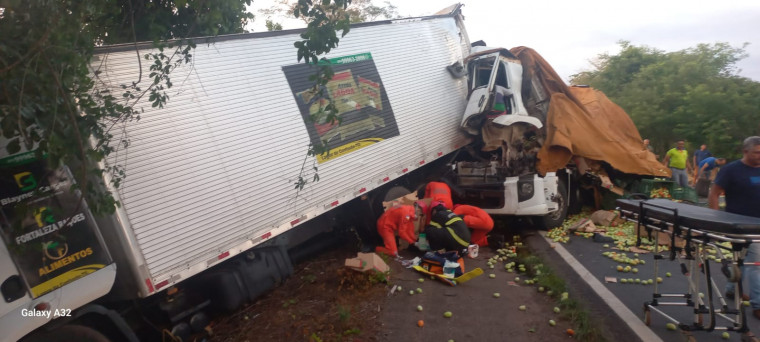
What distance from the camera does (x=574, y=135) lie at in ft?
25.9

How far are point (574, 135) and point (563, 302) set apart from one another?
4.06 m

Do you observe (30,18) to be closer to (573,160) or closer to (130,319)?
(130,319)

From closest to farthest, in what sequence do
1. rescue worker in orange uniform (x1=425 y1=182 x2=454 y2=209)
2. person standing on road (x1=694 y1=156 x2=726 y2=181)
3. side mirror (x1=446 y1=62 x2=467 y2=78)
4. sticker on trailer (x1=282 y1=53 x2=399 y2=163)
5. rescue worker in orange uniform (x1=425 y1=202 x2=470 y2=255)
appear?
sticker on trailer (x1=282 y1=53 x2=399 y2=163) < rescue worker in orange uniform (x1=425 y1=202 x2=470 y2=255) < rescue worker in orange uniform (x1=425 y1=182 x2=454 y2=209) < side mirror (x1=446 y1=62 x2=467 y2=78) < person standing on road (x1=694 y1=156 x2=726 y2=181)

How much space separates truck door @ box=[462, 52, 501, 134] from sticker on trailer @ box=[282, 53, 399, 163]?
1.77m

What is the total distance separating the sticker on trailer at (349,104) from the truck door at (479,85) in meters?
1.77

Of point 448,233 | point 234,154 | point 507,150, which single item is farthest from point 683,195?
point 234,154

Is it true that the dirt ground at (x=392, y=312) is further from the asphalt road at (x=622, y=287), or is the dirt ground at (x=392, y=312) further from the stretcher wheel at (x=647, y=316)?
the stretcher wheel at (x=647, y=316)

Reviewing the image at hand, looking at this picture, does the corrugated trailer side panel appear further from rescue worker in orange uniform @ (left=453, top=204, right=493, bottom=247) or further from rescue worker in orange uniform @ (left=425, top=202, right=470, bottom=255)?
rescue worker in orange uniform @ (left=453, top=204, right=493, bottom=247)

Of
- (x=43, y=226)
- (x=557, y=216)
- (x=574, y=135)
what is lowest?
(x=557, y=216)

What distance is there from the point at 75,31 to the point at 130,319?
289 centimetres

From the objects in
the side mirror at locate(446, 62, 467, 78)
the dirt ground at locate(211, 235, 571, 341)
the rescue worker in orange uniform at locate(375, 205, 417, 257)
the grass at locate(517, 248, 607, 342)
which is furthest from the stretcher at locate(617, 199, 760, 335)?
the side mirror at locate(446, 62, 467, 78)

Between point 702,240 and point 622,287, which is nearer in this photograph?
point 702,240

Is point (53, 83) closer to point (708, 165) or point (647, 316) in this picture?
point (647, 316)

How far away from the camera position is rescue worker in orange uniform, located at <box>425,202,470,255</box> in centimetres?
627
